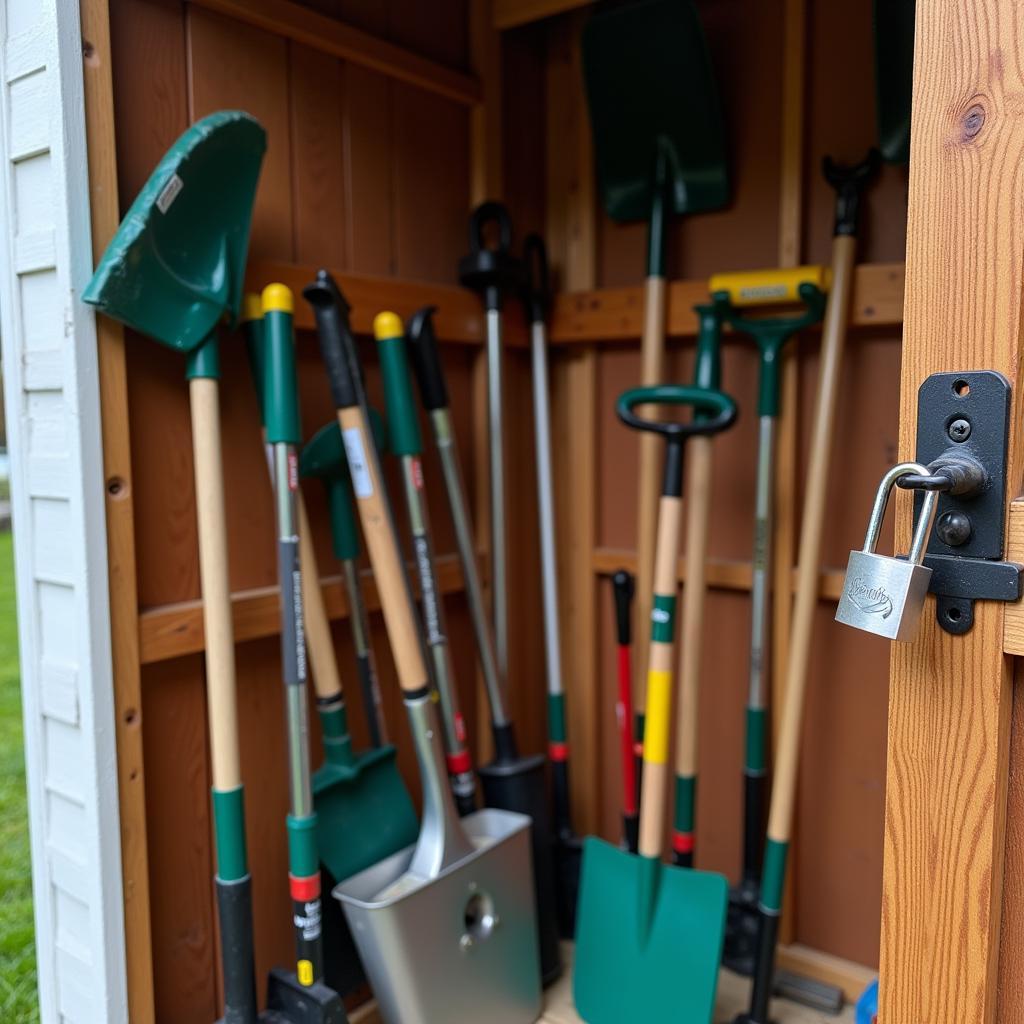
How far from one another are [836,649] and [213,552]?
1.14 metres

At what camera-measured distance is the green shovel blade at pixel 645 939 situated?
1.61 metres

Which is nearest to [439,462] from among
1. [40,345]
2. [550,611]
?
[550,611]

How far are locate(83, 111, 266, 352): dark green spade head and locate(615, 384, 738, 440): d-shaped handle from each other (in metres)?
0.68

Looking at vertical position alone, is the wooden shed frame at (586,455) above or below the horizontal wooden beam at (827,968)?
above

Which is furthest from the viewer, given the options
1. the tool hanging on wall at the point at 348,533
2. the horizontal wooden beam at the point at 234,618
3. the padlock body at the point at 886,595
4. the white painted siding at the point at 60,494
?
the tool hanging on wall at the point at 348,533

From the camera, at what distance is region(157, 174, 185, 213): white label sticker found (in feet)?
4.19

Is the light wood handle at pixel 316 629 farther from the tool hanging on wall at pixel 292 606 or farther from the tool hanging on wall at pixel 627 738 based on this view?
the tool hanging on wall at pixel 627 738

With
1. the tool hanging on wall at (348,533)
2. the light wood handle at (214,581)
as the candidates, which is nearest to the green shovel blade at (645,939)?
the tool hanging on wall at (348,533)

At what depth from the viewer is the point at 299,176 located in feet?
5.27

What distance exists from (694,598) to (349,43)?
1.16 metres

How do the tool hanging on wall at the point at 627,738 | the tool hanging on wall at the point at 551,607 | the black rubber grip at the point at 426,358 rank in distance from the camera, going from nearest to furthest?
the black rubber grip at the point at 426,358
the tool hanging on wall at the point at 627,738
the tool hanging on wall at the point at 551,607

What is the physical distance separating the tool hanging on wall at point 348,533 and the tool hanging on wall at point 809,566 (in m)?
0.72

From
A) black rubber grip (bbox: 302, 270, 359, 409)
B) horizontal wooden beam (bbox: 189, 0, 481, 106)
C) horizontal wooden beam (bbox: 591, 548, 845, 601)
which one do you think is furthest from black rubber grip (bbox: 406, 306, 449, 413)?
horizontal wooden beam (bbox: 591, 548, 845, 601)

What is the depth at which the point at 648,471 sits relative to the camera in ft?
6.25
